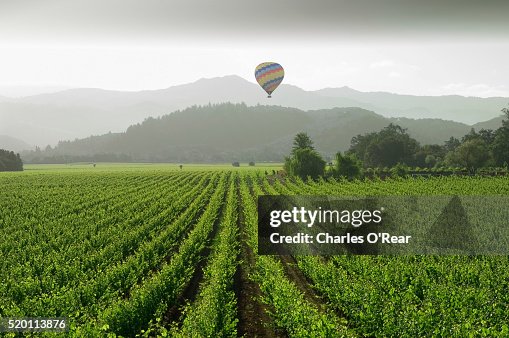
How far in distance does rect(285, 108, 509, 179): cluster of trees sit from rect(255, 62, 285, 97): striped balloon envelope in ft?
53.5

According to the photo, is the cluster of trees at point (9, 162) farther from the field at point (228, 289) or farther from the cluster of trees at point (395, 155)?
the field at point (228, 289)

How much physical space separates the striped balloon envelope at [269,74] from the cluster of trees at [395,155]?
16295 millimetres

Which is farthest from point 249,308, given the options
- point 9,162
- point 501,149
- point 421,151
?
point 9,162

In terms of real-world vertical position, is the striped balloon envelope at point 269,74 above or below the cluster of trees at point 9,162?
above

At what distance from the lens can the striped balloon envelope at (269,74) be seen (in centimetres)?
6975

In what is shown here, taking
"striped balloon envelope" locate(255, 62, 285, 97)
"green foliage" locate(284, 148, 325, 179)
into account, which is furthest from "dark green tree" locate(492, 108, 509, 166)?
"striped balloon envelope" locate(255, 62, 285, 97)

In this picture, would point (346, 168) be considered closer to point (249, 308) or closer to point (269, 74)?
point (269, 74)

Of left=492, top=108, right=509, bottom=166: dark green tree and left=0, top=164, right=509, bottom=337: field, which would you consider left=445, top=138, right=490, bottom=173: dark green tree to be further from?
left=0, top=164, right=509, bottom=337: field

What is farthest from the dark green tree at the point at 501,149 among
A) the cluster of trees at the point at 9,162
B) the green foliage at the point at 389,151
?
the cluster of trees at the point at 9,162

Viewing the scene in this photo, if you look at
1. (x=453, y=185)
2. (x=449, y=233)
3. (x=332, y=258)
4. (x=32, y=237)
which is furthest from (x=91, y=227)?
(x=453, y=185)

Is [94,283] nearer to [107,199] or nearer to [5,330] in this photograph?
[5,330]

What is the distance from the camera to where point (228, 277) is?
17859 millimetres

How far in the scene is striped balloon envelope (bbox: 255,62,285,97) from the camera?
229ft

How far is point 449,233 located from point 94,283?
815 inches
